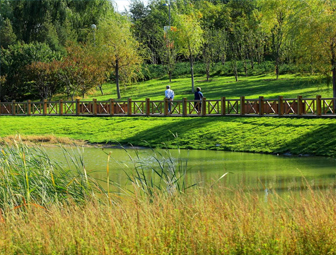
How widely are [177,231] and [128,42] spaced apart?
39.4m

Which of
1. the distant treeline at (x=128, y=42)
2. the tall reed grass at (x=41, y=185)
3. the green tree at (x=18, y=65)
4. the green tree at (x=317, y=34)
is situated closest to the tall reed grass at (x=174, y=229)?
the tall reed grass at (x=41, y=185)

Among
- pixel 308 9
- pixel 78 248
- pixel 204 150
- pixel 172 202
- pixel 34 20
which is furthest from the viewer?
pixel 34 20

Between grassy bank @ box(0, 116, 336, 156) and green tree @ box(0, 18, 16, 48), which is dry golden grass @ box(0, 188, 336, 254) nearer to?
grassy bank @ box(0, 116, 336, 156)

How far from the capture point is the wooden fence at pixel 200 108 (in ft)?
84.4

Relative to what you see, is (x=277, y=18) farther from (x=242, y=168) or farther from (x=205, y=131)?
(x=242, y=168)

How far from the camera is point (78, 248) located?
20.9 ft

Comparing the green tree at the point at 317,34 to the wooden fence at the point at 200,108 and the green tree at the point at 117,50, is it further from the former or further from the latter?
the green tree at the point at 117,50

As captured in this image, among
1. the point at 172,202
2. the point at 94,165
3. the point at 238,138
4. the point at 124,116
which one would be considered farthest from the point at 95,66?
the point at 172,202

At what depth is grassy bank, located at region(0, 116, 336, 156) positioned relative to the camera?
69.8 ft

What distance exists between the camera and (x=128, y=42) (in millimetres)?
45250

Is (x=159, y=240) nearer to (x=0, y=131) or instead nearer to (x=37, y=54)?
(x=0, y=131)

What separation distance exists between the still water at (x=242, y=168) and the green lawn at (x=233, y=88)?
14323mm

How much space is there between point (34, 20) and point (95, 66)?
16389 millimetres

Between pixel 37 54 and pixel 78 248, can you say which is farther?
pixel 37 54
